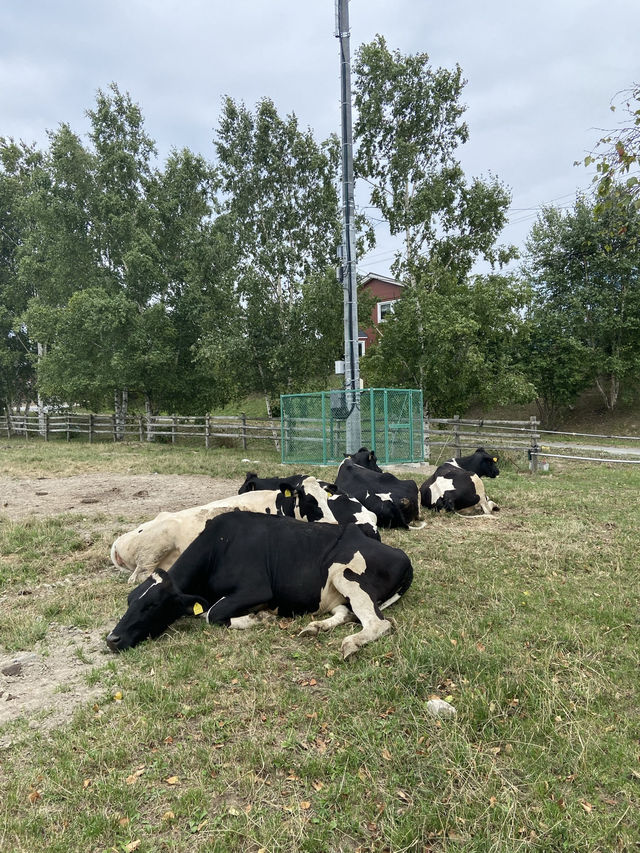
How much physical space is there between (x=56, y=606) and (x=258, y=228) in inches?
707

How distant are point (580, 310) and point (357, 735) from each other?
83.3 feet

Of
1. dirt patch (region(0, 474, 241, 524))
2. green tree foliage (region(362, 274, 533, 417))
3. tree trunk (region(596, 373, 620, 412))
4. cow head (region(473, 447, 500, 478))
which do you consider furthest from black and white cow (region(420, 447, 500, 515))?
tree trunk (region(596, 373, 620, 412))

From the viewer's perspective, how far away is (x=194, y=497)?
28.8 feet

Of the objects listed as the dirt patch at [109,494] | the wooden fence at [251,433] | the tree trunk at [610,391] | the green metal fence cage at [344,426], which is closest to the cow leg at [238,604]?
the dirt patch at [109,494]

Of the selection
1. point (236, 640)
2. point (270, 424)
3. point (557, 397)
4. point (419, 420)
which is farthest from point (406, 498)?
point (557, 397)

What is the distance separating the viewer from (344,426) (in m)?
12.9

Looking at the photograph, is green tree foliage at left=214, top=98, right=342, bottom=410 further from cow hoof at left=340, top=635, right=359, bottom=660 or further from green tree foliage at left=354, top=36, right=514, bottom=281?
cow hoof at left=340, top=635, right=359, bottom=660

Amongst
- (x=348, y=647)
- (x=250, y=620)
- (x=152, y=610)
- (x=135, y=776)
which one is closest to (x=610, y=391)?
(x=250, y=620)

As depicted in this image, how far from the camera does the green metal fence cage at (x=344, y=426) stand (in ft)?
39.5

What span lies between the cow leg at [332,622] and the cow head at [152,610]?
77cm

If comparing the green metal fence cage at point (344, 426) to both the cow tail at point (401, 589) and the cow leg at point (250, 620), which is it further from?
the cow leg at point (250, 620)

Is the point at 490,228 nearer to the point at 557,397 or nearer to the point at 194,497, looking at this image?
the point at 557,397

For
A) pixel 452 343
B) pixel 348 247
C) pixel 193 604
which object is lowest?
pixel 193 604

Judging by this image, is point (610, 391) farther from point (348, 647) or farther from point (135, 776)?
point (135, 776)
